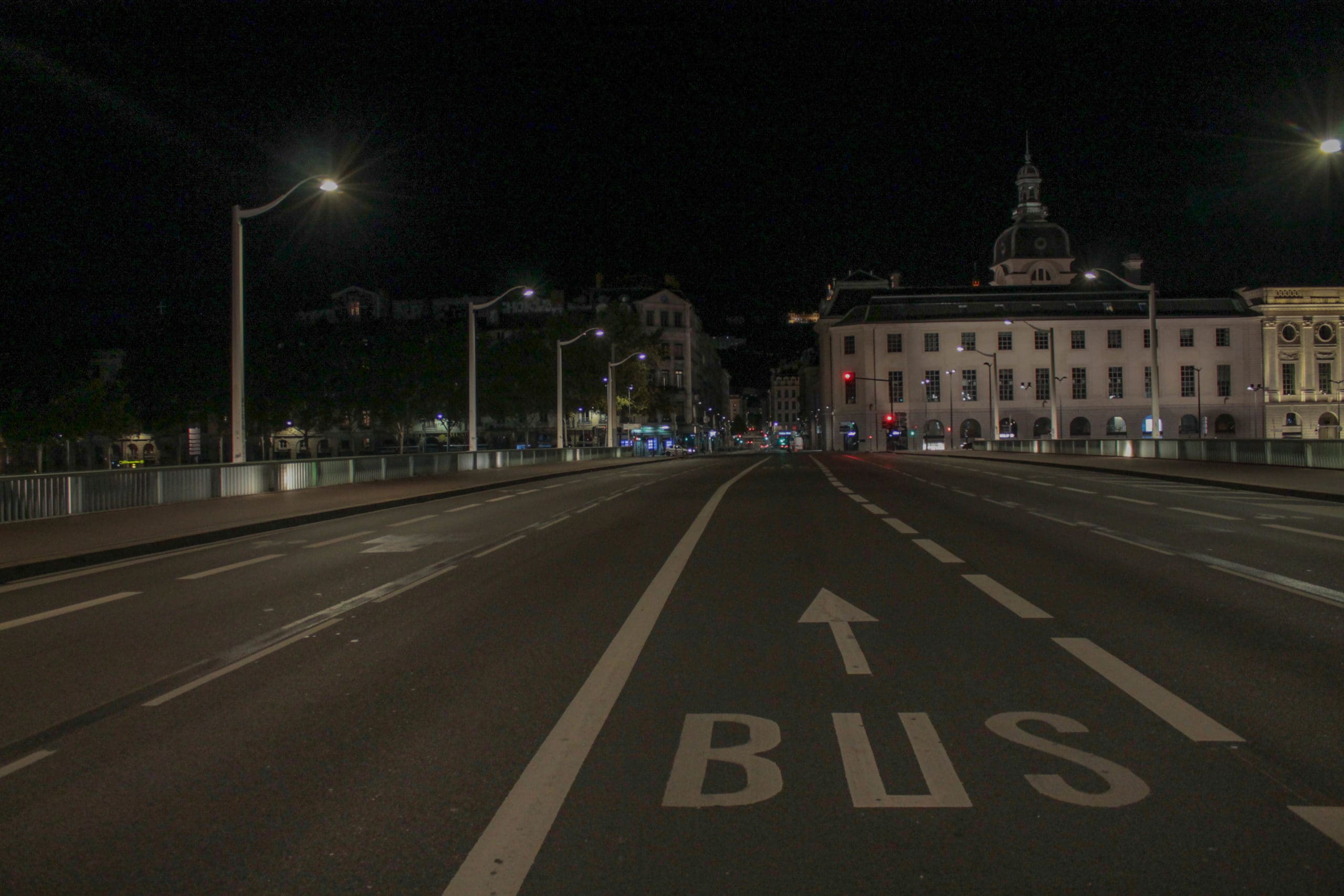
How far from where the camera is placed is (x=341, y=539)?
1588 centimetres

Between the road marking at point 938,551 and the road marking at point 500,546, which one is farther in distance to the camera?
the road marking at point 500,546

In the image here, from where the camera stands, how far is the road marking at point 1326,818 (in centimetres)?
369

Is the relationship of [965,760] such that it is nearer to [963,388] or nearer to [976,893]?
[976,893]

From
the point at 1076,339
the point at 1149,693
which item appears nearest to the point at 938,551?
the point at 1149,693

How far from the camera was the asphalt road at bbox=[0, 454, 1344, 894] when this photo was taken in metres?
3.58

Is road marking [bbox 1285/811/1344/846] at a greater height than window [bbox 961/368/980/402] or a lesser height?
lesser

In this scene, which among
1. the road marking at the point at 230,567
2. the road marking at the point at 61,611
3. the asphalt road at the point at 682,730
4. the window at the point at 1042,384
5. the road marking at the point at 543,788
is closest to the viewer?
the road marking at the point at 543,788

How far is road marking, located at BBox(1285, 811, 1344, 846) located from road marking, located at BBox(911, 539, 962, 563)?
7.73m

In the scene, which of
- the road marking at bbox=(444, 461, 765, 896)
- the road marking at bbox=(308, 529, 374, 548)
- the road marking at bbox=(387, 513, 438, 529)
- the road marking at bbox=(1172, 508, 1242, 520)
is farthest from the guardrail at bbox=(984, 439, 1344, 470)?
the road marking at bbox=(444, 461, 765, 896)

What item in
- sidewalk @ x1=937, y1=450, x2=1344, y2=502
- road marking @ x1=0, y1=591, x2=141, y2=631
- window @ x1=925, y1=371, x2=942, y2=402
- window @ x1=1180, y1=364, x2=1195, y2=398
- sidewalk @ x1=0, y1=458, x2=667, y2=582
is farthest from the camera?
window @ x1=925, y1=371, x2=942, y2=402

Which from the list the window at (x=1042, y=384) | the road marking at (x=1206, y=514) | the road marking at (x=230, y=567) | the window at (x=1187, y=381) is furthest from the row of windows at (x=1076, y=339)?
the road marking at (x=230, y=567)

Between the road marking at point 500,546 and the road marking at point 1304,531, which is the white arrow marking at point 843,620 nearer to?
the road marking at point 500,546

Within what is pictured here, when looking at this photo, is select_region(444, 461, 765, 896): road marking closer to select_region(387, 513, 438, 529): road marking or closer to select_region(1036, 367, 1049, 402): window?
select_region(387, 513, 438, 529): road marking

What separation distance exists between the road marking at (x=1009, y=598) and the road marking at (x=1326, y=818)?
4.14 metres
